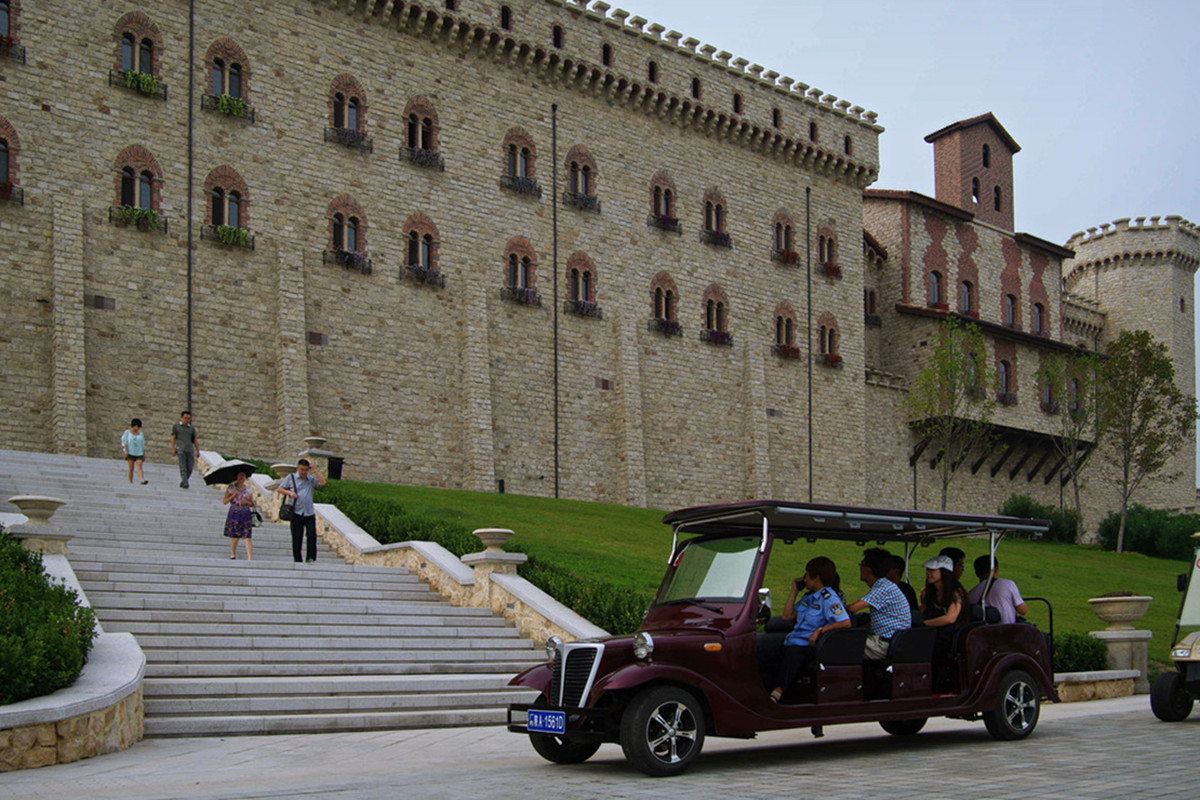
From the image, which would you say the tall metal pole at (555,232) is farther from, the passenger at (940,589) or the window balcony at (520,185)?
the passenger at (940,589)

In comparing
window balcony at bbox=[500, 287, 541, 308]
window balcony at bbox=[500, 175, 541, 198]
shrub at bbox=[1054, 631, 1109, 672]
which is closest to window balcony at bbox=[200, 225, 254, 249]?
window balcony at bbox=[500, 287, 541, 308]

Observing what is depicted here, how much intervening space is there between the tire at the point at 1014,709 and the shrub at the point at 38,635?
25.2ft

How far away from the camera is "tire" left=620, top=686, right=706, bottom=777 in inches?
326

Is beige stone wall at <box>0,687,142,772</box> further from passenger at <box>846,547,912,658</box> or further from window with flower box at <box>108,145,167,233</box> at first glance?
window with flower box at <box>108,145,167,233</box>

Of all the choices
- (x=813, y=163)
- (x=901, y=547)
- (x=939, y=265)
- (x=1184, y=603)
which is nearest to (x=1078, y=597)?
(x=1184, y=603)

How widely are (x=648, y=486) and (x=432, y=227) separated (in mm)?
10583

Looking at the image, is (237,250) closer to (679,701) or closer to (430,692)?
(430,692)

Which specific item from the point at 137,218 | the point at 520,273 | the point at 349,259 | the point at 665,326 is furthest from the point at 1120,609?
the point at 137,218

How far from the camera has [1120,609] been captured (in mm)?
16578

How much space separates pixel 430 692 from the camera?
1217 centimetres

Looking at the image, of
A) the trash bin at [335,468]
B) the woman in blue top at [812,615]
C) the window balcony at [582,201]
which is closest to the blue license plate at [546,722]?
the woman in blue top at [812,615]

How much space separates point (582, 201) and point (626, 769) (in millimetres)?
30440

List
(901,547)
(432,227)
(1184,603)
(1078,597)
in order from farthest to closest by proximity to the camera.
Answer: (432,227) → (1078,597) → (1184,603) → (901,547)

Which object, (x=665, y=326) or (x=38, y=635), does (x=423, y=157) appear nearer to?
(x=665, y=326)
